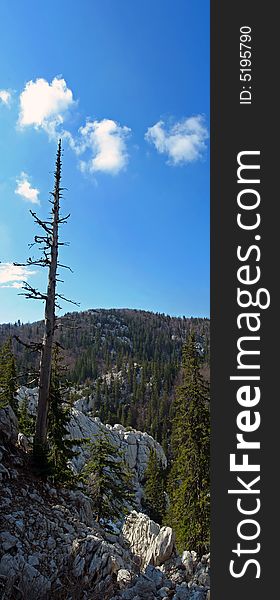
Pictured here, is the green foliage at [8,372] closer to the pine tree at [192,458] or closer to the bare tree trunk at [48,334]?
the pine tree at [192,458]

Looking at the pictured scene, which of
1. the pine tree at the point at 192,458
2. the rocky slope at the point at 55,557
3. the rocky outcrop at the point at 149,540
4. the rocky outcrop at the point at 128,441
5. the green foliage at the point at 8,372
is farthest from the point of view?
the rocky outcrop at the point at 128,441

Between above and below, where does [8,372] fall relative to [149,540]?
above

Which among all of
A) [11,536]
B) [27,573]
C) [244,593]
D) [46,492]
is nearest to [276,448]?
[244,593]

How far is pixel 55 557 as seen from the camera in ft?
21.2

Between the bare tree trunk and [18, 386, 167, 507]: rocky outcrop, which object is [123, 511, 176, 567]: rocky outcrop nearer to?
the bare tree trunk

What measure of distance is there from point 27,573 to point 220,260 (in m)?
5.46

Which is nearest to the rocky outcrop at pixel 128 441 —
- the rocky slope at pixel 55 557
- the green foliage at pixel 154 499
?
the green foliage at pixel 154 499

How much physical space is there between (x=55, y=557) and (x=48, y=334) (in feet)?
18.5

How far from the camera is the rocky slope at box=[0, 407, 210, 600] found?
5.54 meters

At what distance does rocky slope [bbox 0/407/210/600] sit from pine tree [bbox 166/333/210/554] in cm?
711

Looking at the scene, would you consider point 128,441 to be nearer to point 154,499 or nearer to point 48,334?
point 154,499

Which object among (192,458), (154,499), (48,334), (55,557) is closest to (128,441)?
(154,499)

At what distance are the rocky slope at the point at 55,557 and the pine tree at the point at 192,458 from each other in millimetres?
7106

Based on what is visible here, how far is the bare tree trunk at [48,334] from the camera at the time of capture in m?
10.3
